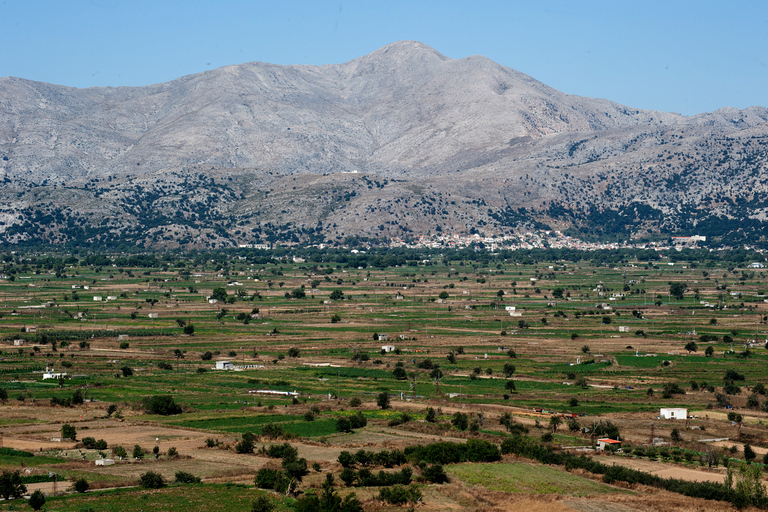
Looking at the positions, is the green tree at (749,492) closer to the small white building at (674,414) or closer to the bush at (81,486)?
the small white building at (674,414)

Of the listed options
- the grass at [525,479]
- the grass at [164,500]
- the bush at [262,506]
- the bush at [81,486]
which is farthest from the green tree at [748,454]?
the bush at [81,486]

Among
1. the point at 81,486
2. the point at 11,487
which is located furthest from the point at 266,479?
the point at 11,487

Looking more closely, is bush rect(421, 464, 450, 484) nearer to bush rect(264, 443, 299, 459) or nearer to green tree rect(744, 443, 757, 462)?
bush rect(264, 443, 299, 459)

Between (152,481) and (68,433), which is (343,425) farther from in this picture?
(152,481)

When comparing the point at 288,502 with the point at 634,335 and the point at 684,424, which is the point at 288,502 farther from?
the point at 634,335

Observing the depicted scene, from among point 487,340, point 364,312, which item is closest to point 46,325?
point 364,312
